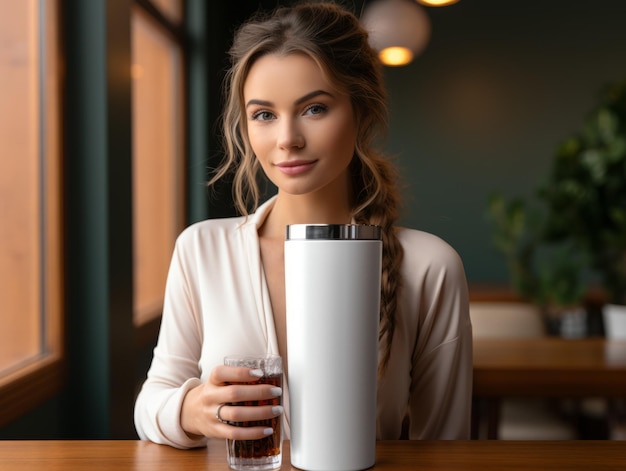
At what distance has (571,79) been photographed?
19.6 feet

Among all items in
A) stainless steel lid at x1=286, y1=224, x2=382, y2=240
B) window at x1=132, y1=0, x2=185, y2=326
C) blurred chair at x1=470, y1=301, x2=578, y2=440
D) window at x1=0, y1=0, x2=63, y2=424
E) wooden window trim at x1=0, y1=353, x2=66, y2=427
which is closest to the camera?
stainless steel lid at x1=286, y1=224, x2=382, y2=240

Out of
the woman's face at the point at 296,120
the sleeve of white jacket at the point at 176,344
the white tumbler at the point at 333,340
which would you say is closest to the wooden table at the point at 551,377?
the sleeve of white jacket at the point at 176,344

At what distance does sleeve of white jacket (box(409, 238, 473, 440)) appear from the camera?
1307 mm

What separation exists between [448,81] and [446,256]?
5005 millimetres

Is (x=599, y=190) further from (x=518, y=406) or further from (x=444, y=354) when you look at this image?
(x=444, y=354)

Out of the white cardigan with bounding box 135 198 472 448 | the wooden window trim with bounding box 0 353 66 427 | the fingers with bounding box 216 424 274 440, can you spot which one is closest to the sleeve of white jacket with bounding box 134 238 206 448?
the white cardigan with bounding box 135 198 472 448

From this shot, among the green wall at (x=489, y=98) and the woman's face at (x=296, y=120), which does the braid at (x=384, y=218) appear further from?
the green wall at (x=489, y=98)

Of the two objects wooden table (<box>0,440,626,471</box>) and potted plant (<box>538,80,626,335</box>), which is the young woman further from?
potted plant (<box>538,80,626,335</box>)

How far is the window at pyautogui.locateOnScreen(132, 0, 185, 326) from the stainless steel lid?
2.75m

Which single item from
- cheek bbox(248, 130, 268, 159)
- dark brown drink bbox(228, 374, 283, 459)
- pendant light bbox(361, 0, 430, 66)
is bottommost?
dark brown drink bbox(228, 374, 283, 459)

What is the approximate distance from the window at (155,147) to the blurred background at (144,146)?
17 mm

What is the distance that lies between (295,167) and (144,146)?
10.3 feet

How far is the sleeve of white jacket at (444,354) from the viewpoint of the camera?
4.29 ft

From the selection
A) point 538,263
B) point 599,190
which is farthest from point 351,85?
point 538,263
